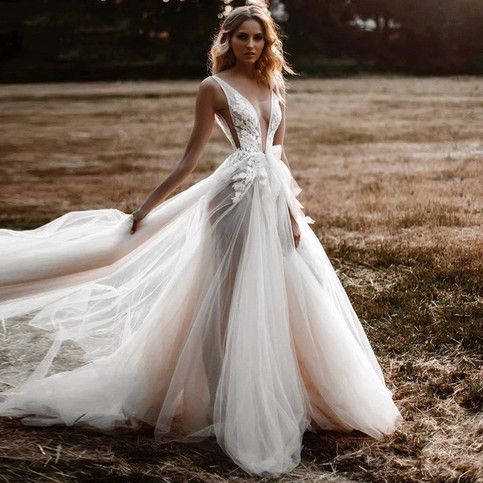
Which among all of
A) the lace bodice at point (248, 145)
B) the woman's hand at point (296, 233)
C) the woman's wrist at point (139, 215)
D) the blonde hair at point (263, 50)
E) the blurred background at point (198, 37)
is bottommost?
the woman's hand at point (296, 233)

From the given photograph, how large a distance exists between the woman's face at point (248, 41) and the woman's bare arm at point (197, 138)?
8.1 inches

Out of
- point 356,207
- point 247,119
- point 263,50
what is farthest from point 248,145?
point 356,207

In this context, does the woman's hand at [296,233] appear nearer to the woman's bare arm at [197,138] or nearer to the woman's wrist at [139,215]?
the woman's bare arm at [197,138]

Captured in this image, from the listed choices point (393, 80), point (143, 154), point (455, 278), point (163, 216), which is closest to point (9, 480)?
point (163, 216)

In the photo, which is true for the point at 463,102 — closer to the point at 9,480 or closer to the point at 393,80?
the point at 393,80

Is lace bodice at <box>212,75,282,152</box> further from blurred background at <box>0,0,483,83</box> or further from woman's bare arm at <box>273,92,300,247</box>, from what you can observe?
blurred background at <box>0,0,483,83</box>

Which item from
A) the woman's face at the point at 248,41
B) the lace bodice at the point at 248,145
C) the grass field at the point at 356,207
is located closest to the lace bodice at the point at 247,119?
the lace bodice at the point at 248,145

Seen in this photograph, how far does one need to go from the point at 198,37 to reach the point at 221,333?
15.5m

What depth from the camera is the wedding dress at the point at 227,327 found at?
328 centimetres

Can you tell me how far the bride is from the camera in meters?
3.29

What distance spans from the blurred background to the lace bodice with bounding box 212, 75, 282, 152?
1347cm

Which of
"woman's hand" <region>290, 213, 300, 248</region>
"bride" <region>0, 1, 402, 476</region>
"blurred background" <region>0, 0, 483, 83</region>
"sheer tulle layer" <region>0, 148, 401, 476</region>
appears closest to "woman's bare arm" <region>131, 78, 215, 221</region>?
"bride" <region>0, 1, 402, 476</region>

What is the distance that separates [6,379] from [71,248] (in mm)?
993

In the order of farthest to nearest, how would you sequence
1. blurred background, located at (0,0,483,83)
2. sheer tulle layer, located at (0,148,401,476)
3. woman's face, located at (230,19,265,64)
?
blurred background, located at (0,0,483,83), woman's face, located at (230,19,265,64), sheer tulle layer, located at (0,148,401,476)
